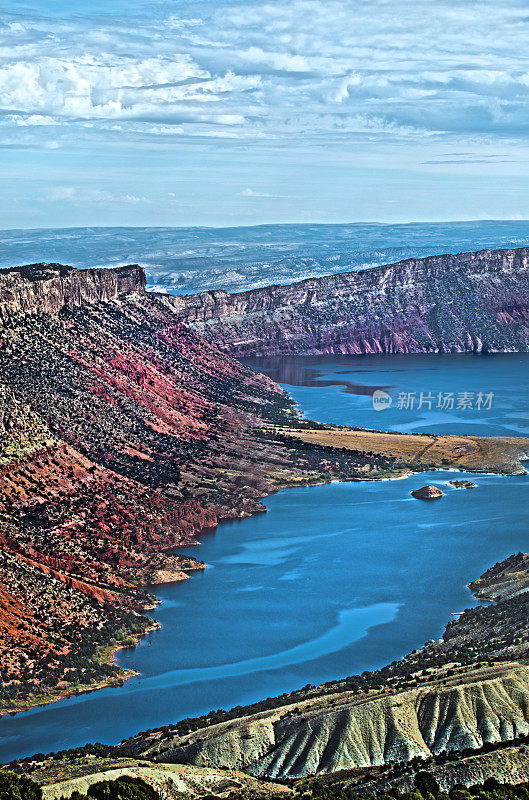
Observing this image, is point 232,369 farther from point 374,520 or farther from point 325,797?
point 325,797

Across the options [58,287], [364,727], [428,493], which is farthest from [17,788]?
[58,287]

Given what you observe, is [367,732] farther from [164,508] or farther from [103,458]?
[103,458]

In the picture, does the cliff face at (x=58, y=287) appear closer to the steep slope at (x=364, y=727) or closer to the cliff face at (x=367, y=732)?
the steep slope at (x=364, y=727)

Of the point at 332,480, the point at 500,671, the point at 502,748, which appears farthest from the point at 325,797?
the point at 332,480

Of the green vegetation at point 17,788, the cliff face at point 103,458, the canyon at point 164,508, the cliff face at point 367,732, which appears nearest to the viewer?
the green vegetation at point 17,788

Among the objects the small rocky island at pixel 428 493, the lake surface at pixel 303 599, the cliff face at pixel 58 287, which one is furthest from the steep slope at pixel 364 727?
the cliff face at pixel 58 287

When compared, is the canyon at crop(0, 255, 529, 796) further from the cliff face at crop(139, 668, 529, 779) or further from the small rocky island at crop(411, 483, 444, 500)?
the small rocky island at crop(411, 483, 444, 500)

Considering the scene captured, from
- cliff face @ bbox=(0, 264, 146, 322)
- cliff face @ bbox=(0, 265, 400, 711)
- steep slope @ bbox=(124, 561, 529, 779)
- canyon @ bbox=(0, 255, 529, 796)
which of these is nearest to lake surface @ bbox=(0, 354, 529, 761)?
canyon @ bbox=(0, 255, 529, 796)
